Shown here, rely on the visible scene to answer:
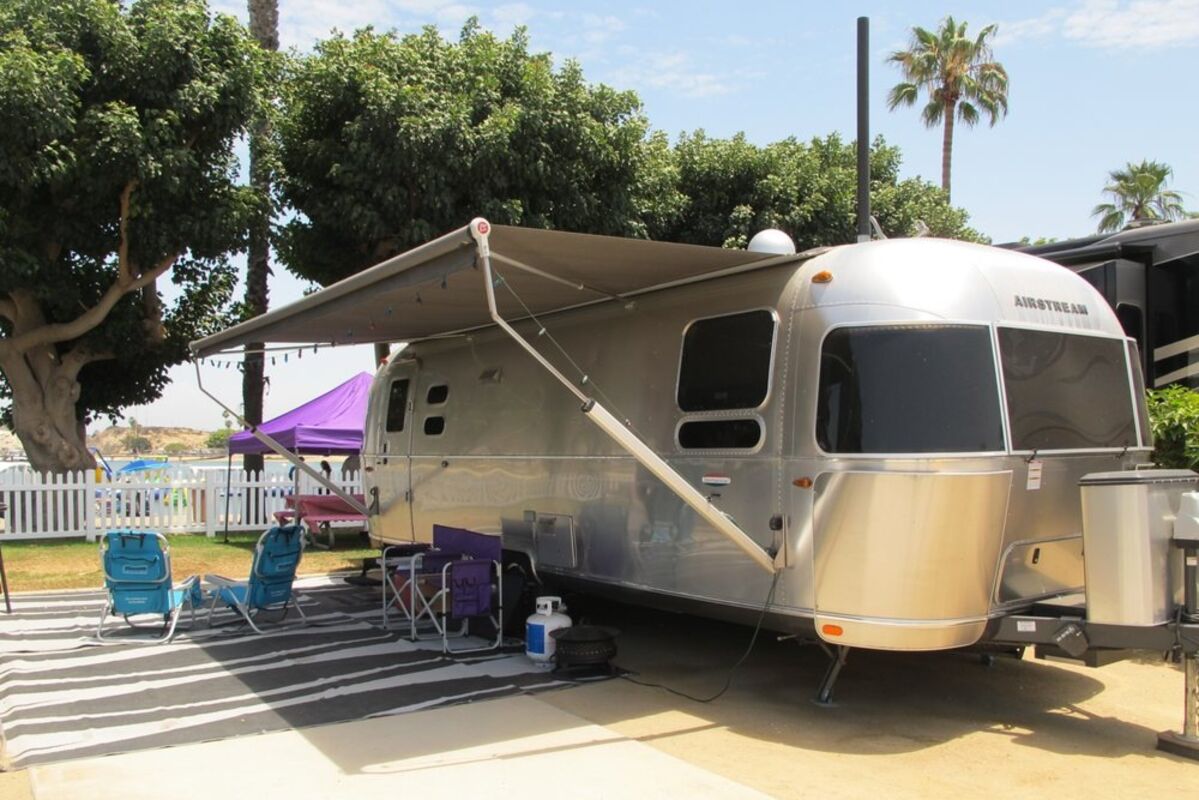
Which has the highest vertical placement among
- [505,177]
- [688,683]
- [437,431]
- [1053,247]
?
[505,177]

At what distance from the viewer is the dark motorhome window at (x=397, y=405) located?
10375 millimetres

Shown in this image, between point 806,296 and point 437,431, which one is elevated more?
point 806,296

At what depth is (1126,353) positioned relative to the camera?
6.37 metres

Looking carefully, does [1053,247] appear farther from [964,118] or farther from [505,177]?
[964,118]

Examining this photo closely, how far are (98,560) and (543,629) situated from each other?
841 cm

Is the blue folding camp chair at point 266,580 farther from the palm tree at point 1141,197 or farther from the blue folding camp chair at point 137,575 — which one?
the palm tree at point 1141,197

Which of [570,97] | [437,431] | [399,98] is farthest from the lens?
[570,97]

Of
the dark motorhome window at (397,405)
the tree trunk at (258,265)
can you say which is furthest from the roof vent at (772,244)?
the tree trunk at (258,265)

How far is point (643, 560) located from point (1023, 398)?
2.63m

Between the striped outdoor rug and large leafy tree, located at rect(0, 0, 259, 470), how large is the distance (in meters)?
6.55

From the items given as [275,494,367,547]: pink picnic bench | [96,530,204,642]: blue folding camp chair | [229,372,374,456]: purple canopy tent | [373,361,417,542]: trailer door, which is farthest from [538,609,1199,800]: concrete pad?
[229,372,374,456]: purple canopy tent

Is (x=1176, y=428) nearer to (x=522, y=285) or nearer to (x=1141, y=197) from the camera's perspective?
(x=522, y=285)

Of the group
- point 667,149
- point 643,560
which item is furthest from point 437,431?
point 667,149

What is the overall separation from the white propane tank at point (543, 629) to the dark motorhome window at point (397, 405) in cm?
388
